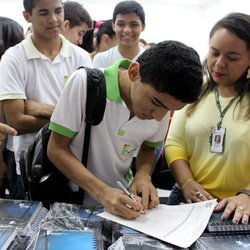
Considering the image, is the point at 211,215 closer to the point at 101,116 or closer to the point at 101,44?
the point at 101,116

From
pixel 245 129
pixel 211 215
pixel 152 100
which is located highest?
pixel 152 100

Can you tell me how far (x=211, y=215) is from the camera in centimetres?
100

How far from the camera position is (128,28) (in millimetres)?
2414

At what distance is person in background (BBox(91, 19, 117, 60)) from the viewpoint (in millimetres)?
3059

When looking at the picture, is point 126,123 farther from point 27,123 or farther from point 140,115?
point 27,123

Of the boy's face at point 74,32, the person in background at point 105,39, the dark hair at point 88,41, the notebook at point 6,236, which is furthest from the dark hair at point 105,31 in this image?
the notebook at point 6,236

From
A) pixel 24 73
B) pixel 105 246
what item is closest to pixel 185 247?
pixel 105 246

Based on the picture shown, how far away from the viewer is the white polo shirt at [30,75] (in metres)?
1.41

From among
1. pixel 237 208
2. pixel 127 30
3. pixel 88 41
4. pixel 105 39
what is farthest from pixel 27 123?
pixel 105 39

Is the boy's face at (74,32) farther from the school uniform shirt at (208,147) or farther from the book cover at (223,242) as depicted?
the book cover at (223,242)

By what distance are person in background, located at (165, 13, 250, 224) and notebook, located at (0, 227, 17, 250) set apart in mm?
608

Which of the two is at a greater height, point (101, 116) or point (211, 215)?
point (101, 116)

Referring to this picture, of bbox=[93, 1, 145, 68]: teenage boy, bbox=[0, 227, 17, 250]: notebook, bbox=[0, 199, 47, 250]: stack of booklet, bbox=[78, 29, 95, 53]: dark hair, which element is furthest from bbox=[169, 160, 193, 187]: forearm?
bbox=[78, 29, 95, 53]: dark hair

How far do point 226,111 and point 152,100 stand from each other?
1.26 ft
